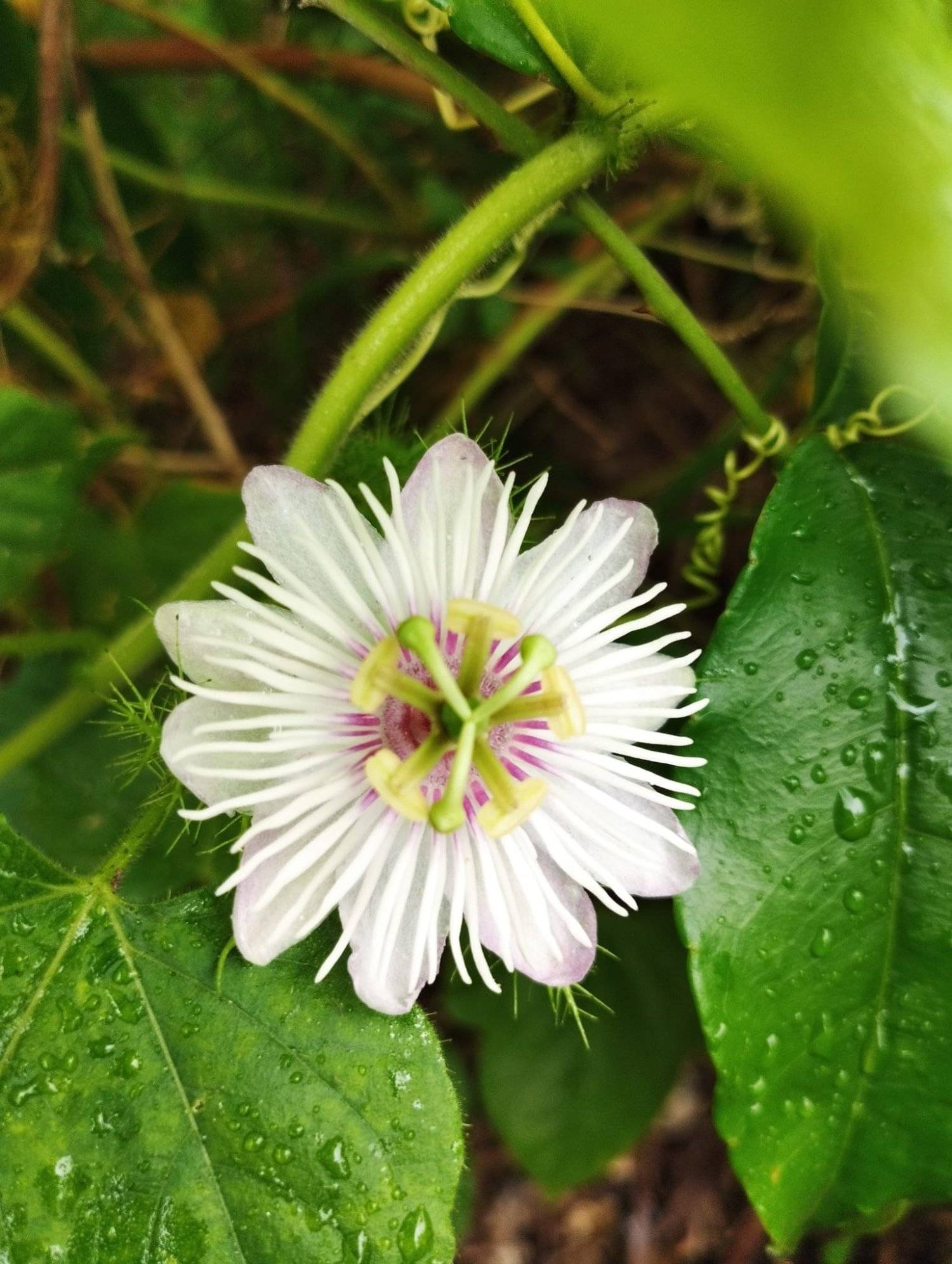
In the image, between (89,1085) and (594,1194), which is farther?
(594,1194)

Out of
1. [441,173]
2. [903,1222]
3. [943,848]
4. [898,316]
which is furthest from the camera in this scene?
[441,173]

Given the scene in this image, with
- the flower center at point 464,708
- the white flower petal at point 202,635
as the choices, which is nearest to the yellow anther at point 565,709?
the flower center at point 464,708

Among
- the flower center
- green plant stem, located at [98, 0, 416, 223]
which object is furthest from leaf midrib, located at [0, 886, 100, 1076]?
green plant stem, located at [98, 0, 416, 223]

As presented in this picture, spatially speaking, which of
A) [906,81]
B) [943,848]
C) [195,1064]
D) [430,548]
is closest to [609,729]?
[430,548]

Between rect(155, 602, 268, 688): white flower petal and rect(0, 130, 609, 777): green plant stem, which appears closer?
rect(155, 602, 268, 688): white flower petal

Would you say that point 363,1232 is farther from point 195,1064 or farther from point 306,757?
point 306,757

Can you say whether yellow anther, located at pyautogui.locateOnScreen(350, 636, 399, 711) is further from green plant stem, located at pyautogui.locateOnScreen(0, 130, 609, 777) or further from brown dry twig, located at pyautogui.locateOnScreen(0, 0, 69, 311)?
brown dry twig, located at pyautogui.locateOnScreen(0, 0, 69, 311)
